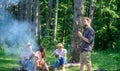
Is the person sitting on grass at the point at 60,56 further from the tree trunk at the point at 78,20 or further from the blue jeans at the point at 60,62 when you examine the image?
the tree trunk at the point at 78,20

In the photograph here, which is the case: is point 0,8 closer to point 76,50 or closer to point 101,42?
point 101,42

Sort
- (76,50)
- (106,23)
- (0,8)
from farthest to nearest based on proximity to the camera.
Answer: (0,8) → (106,23) → (76,50)

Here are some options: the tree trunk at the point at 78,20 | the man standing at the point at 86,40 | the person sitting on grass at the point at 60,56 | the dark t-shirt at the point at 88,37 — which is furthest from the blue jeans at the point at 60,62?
the dark t-shirt at the point at 88,37

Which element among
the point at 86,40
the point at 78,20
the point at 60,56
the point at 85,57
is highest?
the point at 78,20

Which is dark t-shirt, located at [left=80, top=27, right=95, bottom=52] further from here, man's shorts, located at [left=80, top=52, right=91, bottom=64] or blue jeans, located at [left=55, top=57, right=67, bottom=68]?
blue jeans, located at [left=55, top=57, right=67, bottom=68]

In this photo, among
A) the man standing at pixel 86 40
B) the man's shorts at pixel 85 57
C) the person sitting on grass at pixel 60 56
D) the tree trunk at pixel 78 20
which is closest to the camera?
the man standing at pixel 86 40

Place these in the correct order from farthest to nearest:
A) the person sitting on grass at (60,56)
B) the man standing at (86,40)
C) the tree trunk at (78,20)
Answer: the tree trunk at (78,20)
the person sitting on grass at (60,56)
the man standing at (86,40)

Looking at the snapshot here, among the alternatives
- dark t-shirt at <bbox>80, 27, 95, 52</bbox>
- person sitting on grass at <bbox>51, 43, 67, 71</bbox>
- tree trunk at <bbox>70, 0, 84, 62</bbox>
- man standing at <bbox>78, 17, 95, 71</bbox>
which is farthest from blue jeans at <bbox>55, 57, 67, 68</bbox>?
dark t-shirt at <bbox>80, 27, 95, 52</bbox>

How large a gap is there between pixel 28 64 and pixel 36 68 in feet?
1.23

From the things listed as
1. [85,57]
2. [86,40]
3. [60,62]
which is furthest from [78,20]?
[86,40]

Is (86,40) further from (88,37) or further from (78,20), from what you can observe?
(78,20)

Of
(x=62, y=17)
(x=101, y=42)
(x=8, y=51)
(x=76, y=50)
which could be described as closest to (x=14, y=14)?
(x=62, y=17)

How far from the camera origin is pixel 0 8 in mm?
51688

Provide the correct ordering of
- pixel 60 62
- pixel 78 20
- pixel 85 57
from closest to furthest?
pixel 85 57
pixel 60 62
pixel 78 20
